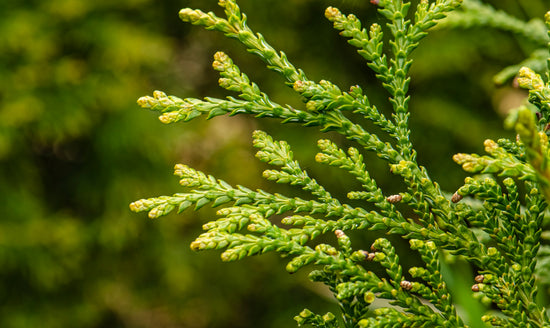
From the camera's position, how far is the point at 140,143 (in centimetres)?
274

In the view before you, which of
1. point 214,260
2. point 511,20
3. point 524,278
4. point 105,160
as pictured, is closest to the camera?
point 524,278

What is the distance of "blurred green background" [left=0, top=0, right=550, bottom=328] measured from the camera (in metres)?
2.55

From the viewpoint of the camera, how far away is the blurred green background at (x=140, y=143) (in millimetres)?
2549

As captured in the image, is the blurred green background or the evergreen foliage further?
the blurred green background

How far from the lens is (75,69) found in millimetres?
2676

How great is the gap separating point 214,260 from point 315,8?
1.86m

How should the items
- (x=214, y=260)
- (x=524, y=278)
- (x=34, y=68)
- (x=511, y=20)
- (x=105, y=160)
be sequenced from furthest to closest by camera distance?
(x=214, y=260) → (x=105, y=160) → (x=34, y=68) → (x=511, y=20) → (x=524, y=278)

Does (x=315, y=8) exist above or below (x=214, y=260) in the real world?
above

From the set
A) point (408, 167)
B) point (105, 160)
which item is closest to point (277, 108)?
point (408, 167)

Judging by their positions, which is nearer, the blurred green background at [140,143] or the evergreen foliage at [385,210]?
the evergreen foliage at [385,210]

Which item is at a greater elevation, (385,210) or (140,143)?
(385,210)

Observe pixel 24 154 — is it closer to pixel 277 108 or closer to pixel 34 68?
pixel 34 68

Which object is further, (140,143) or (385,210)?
(140,143)

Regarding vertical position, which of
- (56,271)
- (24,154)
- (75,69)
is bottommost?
(56,271)
